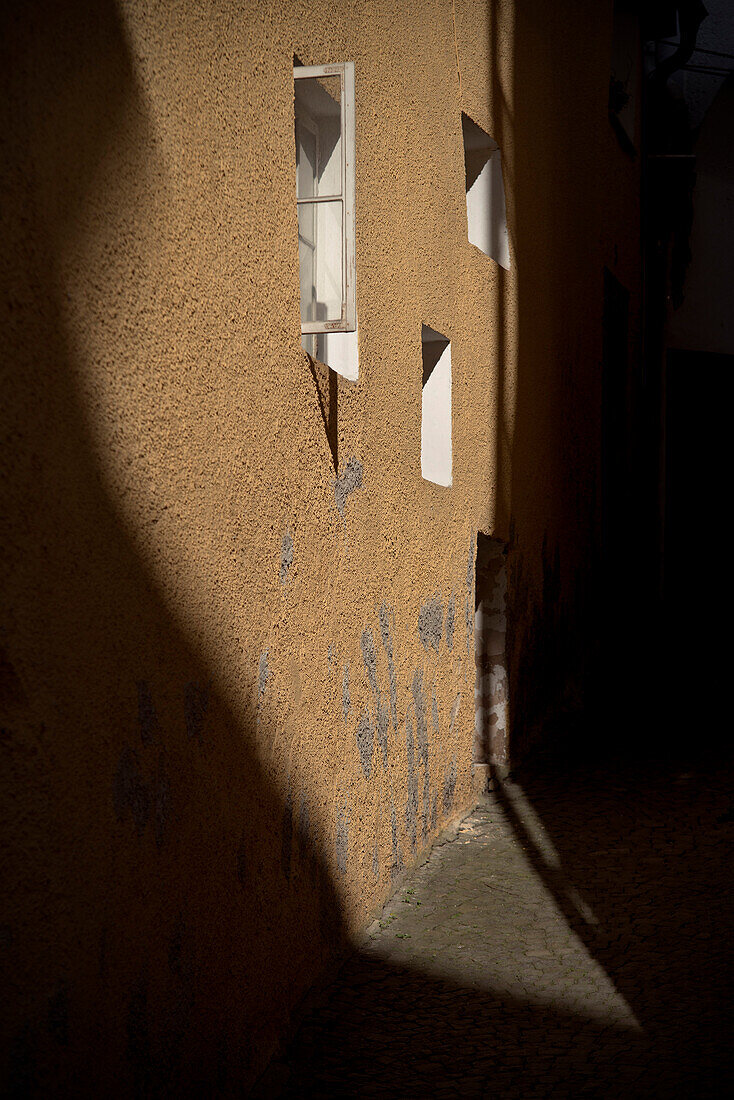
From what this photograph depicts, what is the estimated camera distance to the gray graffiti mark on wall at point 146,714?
9.34 ft

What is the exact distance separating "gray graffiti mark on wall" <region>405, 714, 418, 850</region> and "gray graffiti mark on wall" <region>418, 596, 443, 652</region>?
49cm

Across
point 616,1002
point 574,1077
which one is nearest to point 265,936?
point 574,1077

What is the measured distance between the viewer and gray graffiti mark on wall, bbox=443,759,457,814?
20.3 ft

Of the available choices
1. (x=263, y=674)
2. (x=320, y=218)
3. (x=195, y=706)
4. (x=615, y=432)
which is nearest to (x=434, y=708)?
(x=263, y=674)

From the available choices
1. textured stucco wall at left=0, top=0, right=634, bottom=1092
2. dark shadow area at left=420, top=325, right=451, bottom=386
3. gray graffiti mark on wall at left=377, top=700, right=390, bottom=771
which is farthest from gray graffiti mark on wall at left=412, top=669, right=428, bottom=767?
dark shadow area at left=420, top=325, right=451, bottom=386

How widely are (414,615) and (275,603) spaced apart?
1868 mm

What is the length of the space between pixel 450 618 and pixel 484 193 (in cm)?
291

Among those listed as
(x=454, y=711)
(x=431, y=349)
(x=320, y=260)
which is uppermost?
(x=320, y=260)

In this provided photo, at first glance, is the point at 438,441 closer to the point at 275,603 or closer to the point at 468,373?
the point at 468,373

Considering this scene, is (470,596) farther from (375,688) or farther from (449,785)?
(375,688)

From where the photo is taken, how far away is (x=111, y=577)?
2693mm

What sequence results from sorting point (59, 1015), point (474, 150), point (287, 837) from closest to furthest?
point (59, 1015), point (287, 837), point (474, 150)

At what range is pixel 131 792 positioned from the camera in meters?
2.79

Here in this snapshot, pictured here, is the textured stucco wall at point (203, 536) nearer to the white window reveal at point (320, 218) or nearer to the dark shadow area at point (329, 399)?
Answer: the dark shadow area at point (329, 399)
